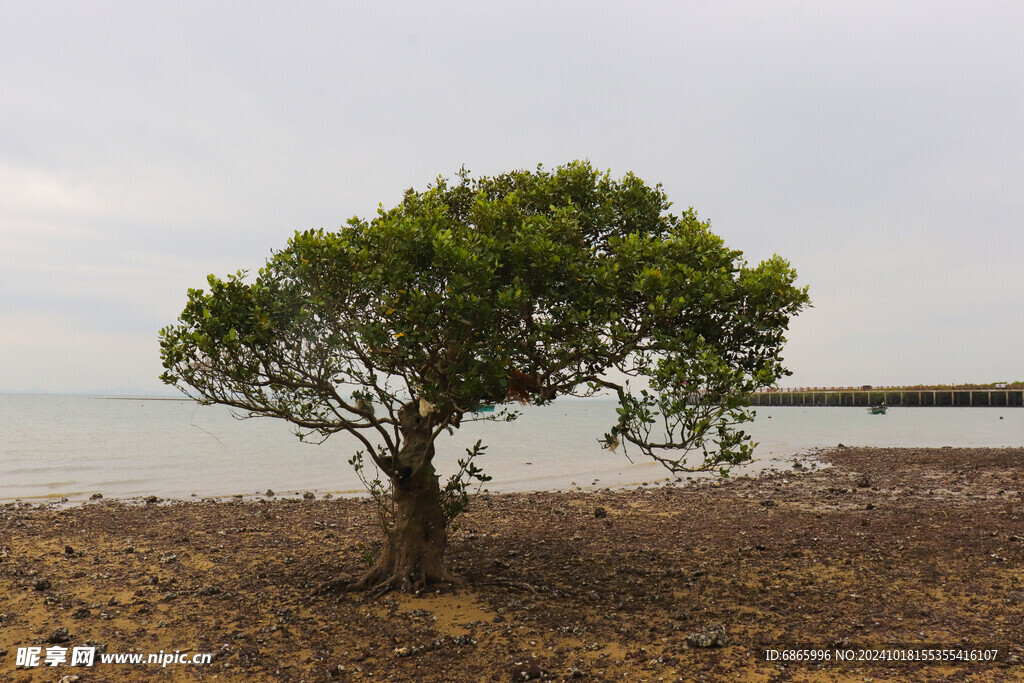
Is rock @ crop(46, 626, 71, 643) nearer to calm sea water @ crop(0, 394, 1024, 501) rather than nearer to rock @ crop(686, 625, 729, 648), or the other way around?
rock @ crop(686, 625, 729, 648)

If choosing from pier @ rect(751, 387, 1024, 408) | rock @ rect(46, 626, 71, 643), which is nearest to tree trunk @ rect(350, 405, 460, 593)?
rock @ rect(46, 626, 71, 643)

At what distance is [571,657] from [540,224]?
5933mm

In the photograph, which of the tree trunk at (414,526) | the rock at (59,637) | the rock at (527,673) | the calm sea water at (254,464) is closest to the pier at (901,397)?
the calm sea water at (254,464)

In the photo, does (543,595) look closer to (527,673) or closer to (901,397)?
(527,673)

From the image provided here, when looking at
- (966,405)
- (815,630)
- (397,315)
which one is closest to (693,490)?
(815,630)

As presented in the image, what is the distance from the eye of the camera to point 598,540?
15922 mm

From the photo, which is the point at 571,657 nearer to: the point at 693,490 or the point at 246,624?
the point at 246,624

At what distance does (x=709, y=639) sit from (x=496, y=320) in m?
5.25

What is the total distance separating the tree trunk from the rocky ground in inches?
21.3

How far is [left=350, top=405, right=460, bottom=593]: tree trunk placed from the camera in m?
11.6

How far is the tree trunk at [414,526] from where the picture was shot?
11562 mm

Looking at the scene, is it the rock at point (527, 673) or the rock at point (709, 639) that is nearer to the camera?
the rock at point (527, 673)

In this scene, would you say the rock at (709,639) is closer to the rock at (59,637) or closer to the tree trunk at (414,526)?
the tree trunk at (414,526)

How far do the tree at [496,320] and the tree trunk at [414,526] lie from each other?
100 cm
